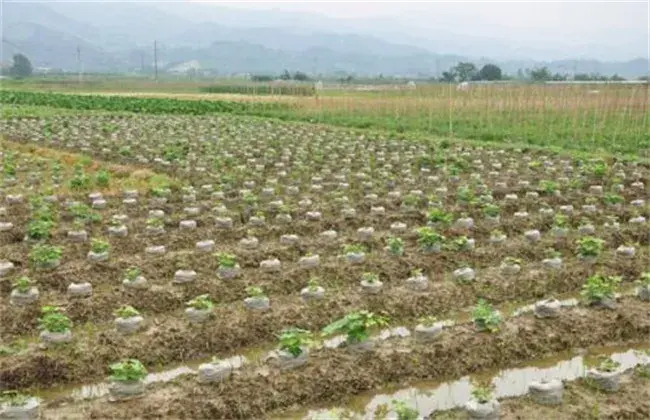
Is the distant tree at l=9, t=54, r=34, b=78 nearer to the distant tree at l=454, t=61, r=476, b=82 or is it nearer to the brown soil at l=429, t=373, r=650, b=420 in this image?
the distant tree at l=454, t=61, r=476, b=82

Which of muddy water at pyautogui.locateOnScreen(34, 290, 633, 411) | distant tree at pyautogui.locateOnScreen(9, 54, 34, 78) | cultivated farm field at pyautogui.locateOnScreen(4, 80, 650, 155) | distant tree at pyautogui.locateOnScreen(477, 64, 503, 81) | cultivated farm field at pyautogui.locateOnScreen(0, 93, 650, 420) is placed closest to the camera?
cultivated farm field at pyautogui.locateOnScreen(0, 93, 650, 420)

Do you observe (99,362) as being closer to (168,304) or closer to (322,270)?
(168,304)

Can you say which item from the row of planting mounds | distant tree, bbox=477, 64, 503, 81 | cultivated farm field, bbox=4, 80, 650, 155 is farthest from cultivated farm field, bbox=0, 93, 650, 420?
distant tree, bbox=477, 64, 503, 81

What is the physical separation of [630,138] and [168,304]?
60.2 feet

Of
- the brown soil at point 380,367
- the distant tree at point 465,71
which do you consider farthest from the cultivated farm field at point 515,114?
the distant tree at point 465,71

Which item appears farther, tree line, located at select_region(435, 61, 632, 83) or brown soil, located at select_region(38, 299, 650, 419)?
tree line, located at select_region(435, 61, 632, 83)

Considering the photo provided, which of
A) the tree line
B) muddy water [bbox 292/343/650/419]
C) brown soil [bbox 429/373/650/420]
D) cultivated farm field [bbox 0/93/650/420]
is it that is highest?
the tree line

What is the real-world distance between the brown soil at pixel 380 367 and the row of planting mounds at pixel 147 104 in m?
28.0

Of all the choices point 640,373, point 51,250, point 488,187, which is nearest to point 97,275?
point 51,250

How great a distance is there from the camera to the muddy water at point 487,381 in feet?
21.1

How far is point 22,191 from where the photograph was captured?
47.8 ft

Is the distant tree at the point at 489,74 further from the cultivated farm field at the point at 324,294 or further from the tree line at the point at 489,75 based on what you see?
the cultivated farm field at the point at 324,294

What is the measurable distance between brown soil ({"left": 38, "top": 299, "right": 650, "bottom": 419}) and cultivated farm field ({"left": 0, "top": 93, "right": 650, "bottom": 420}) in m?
0.02

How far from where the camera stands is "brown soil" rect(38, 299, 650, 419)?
20.2ft
